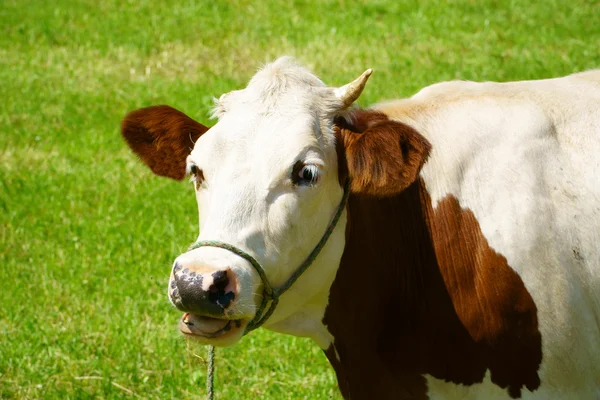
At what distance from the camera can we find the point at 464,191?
14.3 feet

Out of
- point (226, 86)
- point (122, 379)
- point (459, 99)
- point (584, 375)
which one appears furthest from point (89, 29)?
point (584, 375)

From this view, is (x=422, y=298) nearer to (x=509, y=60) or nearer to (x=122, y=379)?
(x=122, y=379)

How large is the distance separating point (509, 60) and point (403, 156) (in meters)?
7.93

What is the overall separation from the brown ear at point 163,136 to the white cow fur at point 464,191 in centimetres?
38

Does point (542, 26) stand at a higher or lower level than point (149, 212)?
higher

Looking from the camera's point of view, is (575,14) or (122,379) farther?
(575,14)

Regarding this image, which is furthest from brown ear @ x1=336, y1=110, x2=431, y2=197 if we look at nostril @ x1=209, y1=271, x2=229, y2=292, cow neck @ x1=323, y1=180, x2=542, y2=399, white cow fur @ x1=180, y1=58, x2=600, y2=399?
nostril @ x1=209, y1=271, x2=229, y2=292

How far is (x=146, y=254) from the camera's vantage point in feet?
25.4

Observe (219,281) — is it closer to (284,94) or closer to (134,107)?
(284,94)

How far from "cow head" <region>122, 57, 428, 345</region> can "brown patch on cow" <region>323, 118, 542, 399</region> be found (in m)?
0.12

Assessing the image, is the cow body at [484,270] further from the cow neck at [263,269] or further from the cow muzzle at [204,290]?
the cow muzzle at [204,290]

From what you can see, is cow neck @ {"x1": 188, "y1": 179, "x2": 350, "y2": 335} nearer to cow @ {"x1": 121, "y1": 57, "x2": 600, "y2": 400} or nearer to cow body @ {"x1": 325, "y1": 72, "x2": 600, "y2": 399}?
cow @ {"x1": 121, "y1": 57, "x2": 600, "y2": 400}

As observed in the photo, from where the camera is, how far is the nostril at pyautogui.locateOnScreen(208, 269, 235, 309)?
144 inches

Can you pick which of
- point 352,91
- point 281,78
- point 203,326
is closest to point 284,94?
point 281,78
